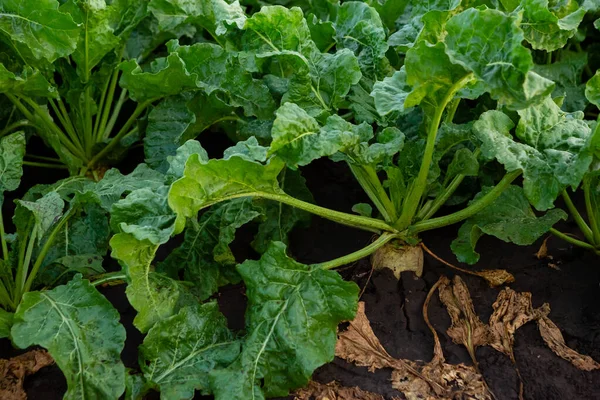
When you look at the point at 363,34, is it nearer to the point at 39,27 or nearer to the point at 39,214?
the point at 39,27

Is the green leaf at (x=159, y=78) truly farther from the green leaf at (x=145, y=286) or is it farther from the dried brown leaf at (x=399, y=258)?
the dried brown leaf at (x=399, y=258)

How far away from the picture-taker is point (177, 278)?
7.38 feet

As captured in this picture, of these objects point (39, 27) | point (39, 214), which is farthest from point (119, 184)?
point (39, 27)

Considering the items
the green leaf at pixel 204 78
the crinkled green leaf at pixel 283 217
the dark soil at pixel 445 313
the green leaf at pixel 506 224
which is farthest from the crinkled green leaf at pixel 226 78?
the green leaf at pixel 506 224

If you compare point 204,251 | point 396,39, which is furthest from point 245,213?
point 396,39

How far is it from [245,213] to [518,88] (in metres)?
0.92

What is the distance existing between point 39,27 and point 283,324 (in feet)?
4.07

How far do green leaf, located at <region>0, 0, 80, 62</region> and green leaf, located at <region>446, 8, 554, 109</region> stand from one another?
1244 millimetres

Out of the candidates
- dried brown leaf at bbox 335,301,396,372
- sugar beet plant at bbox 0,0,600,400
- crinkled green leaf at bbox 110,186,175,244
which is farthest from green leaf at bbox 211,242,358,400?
crinkled green leaf at bbox 110,186,175,244

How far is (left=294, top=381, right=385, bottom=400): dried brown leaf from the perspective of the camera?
1938 millimetres

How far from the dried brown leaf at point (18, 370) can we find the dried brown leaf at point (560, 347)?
4.81 ft

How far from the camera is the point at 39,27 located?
2289 mm

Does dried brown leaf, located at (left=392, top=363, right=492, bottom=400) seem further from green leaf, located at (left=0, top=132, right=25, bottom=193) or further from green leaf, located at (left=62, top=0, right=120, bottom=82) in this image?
green leaf, located at (left=62, top=0, right=120, bottom=82)

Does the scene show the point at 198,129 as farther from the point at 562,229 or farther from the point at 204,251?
the point at 562,229
